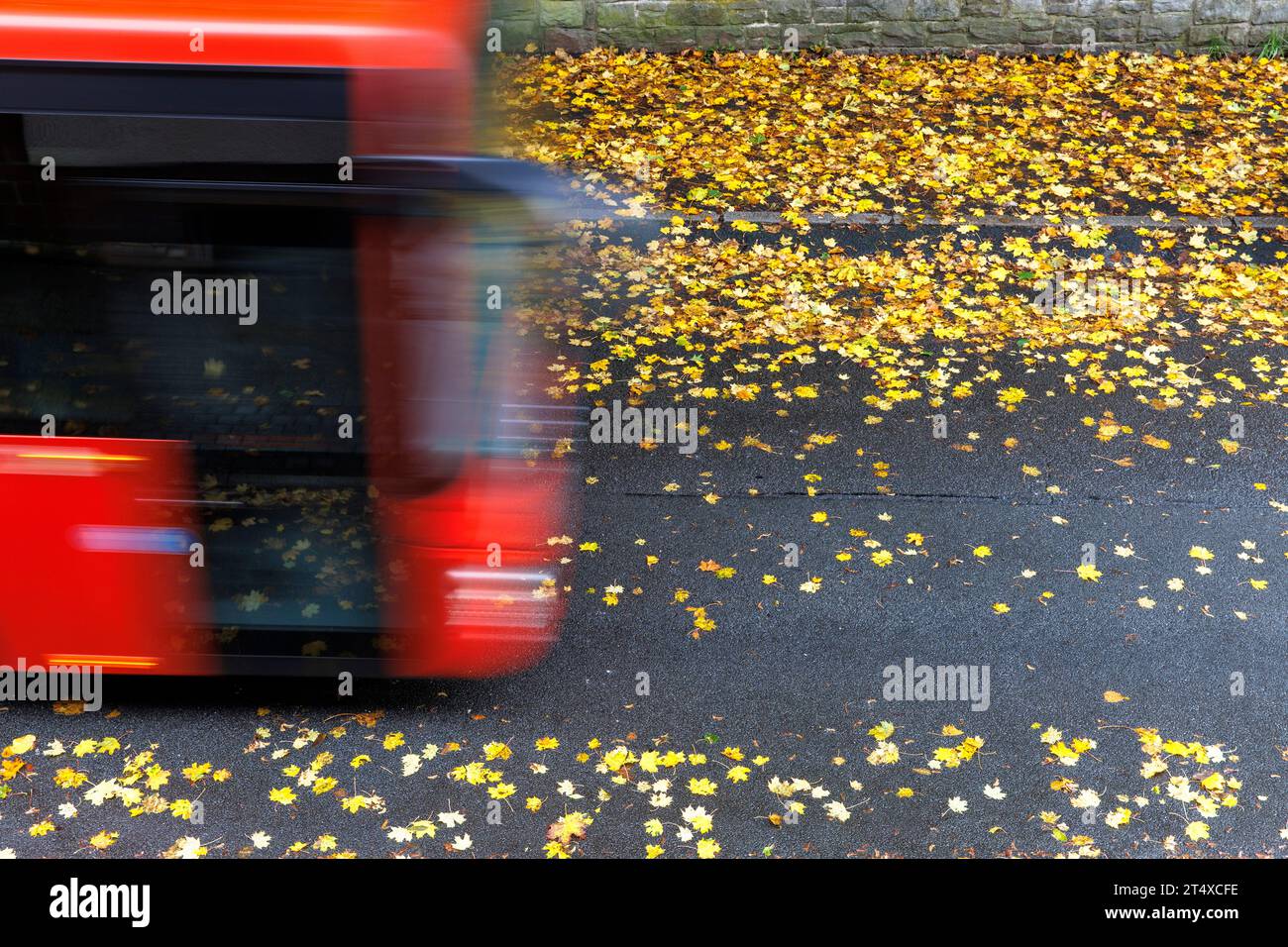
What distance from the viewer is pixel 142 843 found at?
14.7 ft

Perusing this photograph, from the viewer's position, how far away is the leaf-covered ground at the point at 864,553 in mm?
4695

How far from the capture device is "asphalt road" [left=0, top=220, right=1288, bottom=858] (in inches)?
182

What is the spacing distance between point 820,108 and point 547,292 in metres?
4.63

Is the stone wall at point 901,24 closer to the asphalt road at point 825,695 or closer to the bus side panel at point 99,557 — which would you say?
the asphalt road at point 825,695

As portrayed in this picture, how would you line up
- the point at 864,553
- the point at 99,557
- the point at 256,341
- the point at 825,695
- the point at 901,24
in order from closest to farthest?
the point at 256,341
the point at 99,557
the point at 825,695
the point at 864,553
the point at 901,24

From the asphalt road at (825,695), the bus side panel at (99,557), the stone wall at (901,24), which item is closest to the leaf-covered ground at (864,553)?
the asphalt road at (825,695)

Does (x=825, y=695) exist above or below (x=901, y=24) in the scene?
below

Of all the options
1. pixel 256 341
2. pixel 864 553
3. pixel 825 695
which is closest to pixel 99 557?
pixel 256 341

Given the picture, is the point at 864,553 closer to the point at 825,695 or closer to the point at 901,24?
the point at 825,695

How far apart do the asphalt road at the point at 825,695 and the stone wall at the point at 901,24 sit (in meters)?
7.39

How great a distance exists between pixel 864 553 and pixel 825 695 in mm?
1171

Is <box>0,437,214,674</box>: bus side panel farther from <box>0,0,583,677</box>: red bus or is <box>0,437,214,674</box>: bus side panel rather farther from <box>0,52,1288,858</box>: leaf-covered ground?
<box>0,52,1288,858</box>: leaf-covered ground

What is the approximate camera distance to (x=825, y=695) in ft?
17.5
